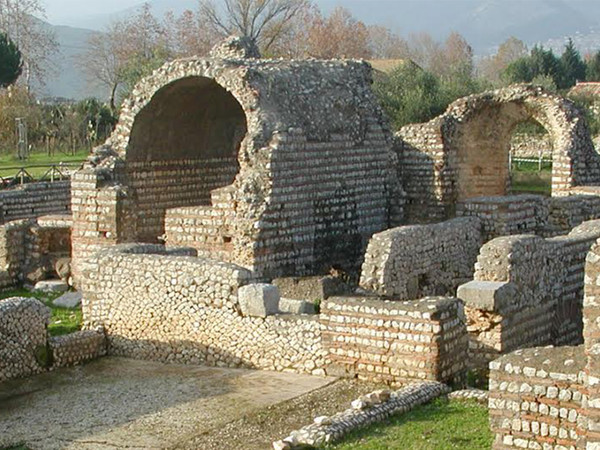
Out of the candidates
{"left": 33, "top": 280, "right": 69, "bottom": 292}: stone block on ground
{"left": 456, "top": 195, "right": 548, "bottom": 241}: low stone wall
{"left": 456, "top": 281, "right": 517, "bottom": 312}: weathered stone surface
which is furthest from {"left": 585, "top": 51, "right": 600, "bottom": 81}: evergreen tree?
{"left": 456, "top": 281, "right": 517, "bottom": 312}: weathered stone surface

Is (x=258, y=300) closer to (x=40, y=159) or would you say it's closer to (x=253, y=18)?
(x=40, y=159)

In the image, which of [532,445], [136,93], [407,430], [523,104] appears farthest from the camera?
[523,104]

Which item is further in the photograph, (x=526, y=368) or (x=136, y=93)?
(x=136, y=93)

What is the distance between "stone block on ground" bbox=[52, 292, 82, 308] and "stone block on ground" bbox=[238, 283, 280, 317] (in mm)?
4825

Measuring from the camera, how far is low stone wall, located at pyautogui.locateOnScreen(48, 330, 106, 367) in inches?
493

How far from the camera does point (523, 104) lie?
21688 millimetres

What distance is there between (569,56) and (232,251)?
1947 inches

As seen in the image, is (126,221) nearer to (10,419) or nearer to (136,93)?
(136,93)

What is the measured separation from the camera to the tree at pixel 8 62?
50188 millimetres

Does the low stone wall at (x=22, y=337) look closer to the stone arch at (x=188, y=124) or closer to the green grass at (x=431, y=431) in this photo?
the green grass at (x=431, y=431)

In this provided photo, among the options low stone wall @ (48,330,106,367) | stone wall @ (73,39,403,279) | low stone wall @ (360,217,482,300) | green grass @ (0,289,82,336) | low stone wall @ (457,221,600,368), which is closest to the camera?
low stone wall @ (457,221,600,368)

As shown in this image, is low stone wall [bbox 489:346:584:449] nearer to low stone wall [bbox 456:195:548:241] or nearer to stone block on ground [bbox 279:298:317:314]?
stone block on ground [bbox 279:298:317:314]

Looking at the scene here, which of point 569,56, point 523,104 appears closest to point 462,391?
point 523,104

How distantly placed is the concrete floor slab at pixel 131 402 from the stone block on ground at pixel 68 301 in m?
3.48
